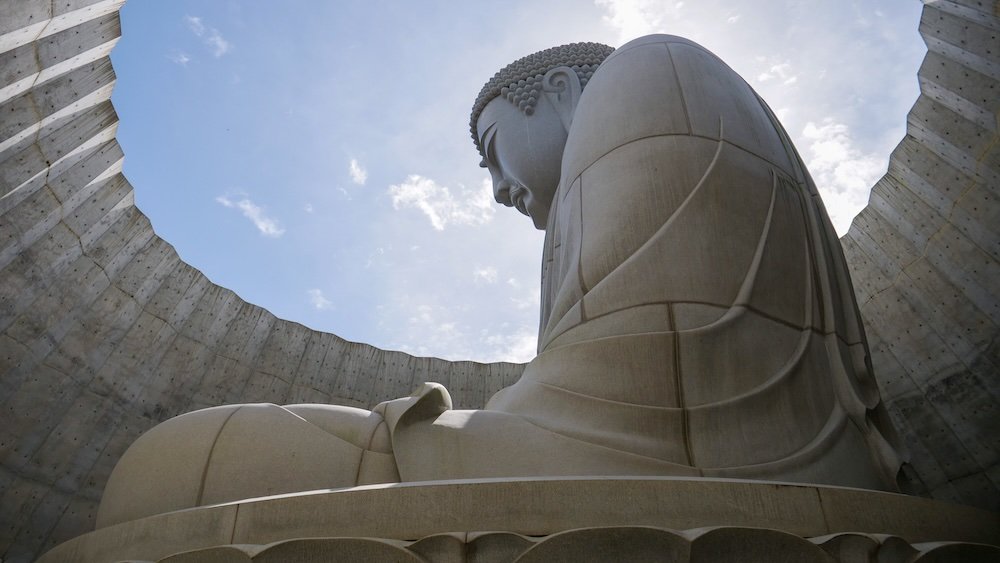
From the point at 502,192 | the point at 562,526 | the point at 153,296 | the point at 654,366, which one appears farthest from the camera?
the point at 153,296

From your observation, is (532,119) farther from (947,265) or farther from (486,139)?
(947,265)

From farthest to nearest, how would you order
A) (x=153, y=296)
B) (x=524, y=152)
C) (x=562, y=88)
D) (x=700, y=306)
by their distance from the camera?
(x=153, y=296)
(x=562, y=88)
(x=524, y=152)
(x=700, y=306)

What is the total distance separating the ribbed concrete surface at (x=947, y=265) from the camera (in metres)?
4.41

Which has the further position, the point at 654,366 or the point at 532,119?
the point at 532,119

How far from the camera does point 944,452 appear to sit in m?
4.75

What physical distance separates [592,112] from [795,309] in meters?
1.30

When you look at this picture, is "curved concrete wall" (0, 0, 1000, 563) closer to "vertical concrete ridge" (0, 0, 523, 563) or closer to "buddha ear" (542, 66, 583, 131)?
"vertical concrete ridge" (0, 0, 523, 563)

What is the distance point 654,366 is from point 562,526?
0.92m

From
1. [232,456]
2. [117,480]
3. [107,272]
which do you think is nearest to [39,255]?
[107,272]

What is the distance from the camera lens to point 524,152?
451 cm

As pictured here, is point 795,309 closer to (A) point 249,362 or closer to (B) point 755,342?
(B) point 755,342

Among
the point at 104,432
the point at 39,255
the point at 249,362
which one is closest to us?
the point at 39,255

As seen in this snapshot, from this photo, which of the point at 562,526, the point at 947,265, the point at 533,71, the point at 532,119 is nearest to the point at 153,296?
the point at 532,119

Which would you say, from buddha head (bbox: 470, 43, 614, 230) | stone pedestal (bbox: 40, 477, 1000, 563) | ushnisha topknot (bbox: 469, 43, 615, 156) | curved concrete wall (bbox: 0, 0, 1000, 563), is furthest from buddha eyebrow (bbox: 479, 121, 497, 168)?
stone pedestal (bbox: 40, 477, 1000, 563)
